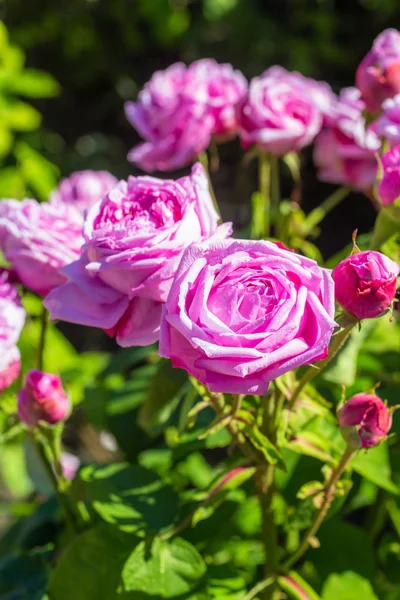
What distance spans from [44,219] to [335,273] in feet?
1.04

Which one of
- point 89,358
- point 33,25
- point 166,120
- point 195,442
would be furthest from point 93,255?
point 33,25

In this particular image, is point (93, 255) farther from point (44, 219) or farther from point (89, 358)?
point (89, 358)

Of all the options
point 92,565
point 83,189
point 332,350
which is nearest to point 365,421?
point 332,350

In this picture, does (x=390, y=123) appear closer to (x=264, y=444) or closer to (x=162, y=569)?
(x=264, y=444)

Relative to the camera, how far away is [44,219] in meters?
0.70

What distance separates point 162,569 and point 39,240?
306mm

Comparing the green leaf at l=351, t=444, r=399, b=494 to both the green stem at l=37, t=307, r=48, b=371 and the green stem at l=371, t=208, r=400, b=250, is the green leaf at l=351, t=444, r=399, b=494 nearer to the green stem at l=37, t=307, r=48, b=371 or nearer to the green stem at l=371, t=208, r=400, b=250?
the green stem at l=371, t=208, r=400, b=250

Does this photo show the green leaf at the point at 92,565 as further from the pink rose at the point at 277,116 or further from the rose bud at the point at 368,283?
the pink rose at the point at 277,116

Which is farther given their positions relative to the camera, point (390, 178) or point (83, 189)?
point (83, 189)

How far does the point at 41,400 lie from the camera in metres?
0.63

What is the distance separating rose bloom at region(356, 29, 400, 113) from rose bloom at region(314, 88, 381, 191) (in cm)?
6

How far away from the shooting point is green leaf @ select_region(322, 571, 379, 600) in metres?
0.72

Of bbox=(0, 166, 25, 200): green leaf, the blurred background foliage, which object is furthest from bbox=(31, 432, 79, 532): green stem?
the blurred background foliage

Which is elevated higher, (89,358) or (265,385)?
(265,385)
